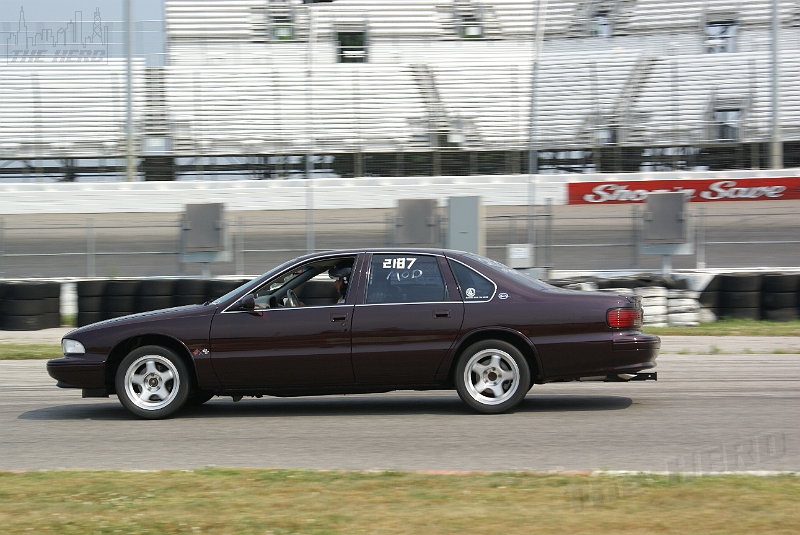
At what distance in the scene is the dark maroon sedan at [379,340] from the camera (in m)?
7.49

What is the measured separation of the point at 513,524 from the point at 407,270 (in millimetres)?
3745

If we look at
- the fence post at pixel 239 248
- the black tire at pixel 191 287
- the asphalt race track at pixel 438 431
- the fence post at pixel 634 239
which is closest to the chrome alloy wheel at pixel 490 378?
the asphalt race track at pixel 438 431

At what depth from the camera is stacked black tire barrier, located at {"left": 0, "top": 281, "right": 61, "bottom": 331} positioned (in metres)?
16.2

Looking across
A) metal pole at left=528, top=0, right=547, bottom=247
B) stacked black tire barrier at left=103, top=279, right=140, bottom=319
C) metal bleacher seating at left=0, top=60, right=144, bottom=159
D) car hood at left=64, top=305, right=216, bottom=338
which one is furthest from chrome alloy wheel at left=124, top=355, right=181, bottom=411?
metal bleacher seating at left=0, top=60, right=144, bottom=159

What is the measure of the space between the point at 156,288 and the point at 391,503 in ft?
39.8

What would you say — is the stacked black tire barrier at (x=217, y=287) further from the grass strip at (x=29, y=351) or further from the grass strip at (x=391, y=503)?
the grass strip at (x=391, y=503)

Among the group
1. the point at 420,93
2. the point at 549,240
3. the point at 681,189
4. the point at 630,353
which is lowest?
the point at 630,353

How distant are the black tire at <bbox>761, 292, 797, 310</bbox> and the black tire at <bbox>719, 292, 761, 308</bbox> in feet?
0.58

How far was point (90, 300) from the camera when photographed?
1638cm

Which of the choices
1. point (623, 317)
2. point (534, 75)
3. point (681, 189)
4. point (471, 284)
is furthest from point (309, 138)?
point (623, 317)

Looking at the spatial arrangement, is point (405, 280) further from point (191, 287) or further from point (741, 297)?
point (741, 297)

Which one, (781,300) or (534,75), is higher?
(534,75)

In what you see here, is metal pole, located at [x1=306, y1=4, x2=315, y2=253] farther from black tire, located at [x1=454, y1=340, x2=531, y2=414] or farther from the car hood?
black tire, located at [x1=454, y1=340, x2=531, y2=414]

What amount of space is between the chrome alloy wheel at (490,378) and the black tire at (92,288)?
1053 centimetres
